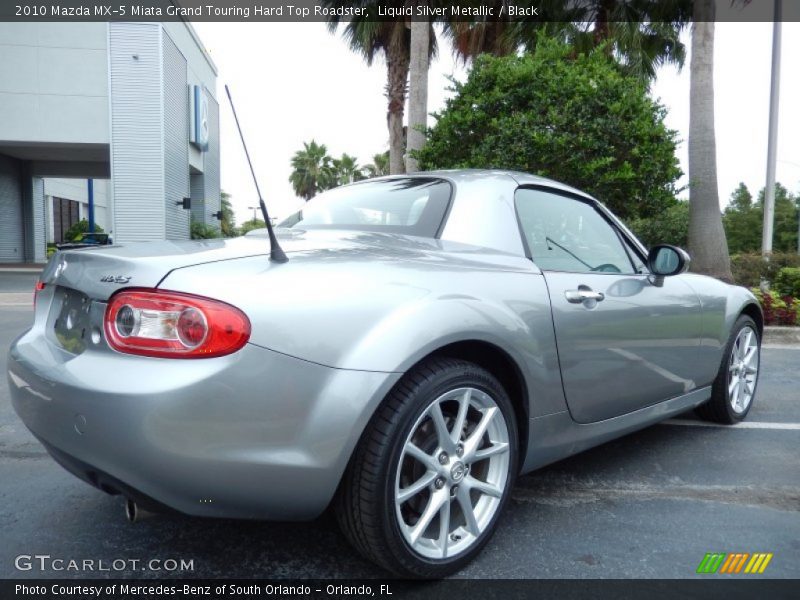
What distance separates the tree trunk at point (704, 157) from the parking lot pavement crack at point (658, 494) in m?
8.40

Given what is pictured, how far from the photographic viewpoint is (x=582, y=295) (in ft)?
8.53

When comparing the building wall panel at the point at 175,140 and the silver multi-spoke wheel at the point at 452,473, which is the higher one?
the building wall panel at the point at 175,140

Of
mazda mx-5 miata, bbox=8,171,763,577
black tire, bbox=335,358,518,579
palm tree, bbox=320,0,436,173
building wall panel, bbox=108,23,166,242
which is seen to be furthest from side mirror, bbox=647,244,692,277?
building wall panel, bbox=108,23,166,242

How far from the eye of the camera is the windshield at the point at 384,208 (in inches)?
105

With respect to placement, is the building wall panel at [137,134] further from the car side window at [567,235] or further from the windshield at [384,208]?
the car side window at [567,235]

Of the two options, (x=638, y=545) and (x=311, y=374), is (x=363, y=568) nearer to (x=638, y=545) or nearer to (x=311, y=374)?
(x=311, y=374)

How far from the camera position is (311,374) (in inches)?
70.9

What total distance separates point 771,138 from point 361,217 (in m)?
11.6

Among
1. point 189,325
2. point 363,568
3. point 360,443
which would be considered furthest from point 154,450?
point 363,568

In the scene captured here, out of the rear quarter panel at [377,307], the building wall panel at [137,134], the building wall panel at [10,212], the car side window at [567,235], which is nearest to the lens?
the rear quarter panel at [377,307]

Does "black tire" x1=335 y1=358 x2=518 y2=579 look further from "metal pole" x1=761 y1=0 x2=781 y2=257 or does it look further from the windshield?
"metal pole" x1=761 y1=0 x2=781 y2=257

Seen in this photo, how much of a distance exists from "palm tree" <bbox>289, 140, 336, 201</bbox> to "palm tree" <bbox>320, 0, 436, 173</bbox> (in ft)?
130

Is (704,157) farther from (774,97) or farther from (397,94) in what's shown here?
(397,94)

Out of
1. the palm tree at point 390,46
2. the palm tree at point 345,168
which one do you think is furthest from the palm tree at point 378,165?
the palm tree at point 390,46
